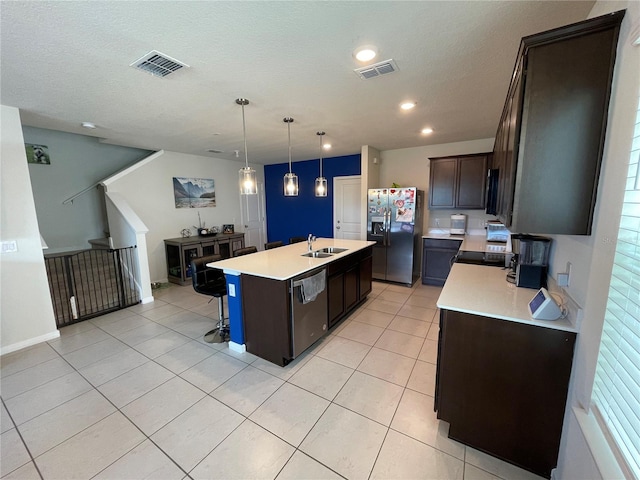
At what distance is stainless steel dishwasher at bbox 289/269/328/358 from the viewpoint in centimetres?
246

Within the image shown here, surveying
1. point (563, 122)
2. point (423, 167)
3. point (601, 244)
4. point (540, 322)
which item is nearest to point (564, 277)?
point (540, 322)

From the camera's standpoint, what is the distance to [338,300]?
3.25 metres

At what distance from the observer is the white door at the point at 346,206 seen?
5977 mm

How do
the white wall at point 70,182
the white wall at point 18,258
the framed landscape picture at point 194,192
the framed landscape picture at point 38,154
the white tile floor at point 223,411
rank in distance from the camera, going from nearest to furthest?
the white tile floor at point 223,411
the white wall at point 18,258
the framed landscape picture at point 38,154
the white wall at point 70,182
the framed landscape picture at point 194,192

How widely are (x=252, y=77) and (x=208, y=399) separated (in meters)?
2.71

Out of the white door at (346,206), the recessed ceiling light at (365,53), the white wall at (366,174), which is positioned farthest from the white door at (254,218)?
the recessed ceiling light at (365,53)

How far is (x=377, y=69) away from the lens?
82.1 inches

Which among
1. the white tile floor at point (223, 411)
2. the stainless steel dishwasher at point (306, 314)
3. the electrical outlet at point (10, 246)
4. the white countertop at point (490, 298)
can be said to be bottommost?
the white tile floor at point (223, 411)

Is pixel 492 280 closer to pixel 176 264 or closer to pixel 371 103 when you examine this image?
pixel 371 103

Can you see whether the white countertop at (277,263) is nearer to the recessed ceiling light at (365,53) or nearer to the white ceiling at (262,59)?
the white ceiling at (262,59)

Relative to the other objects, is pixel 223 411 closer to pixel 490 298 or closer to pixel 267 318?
pixel 267 318

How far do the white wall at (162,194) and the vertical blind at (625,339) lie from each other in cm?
594

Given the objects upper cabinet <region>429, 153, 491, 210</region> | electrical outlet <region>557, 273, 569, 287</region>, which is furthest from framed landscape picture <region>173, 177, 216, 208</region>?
electrical outlet <region>557, 273, 569, 287</region>

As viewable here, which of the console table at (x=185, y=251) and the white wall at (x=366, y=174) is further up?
the white wall at (x=366, y=174)
